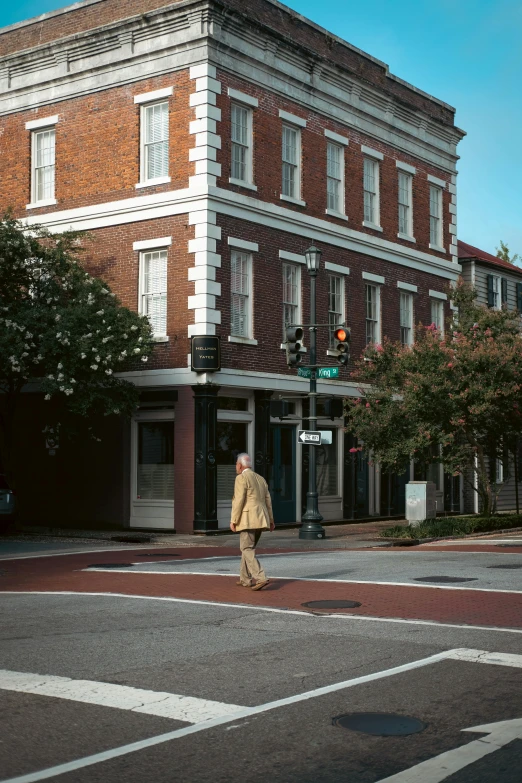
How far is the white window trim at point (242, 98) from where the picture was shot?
26.0 m

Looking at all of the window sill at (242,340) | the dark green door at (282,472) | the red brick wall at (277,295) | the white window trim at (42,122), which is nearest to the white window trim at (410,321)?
the red brick wall at (277,295)

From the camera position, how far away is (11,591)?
1360 centimetres

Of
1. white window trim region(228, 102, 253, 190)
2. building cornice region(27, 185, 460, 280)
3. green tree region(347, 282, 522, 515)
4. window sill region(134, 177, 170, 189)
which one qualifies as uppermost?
white window trim region(228, 102, 253, 190)

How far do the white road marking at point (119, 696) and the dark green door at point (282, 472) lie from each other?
63.8ft

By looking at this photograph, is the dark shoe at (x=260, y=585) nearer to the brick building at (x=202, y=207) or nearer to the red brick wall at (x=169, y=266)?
the brick building at (x=202, y=207)

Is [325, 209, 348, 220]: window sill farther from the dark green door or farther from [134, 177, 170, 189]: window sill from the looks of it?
the dark green door

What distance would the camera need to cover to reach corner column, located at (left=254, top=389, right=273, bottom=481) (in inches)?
1044

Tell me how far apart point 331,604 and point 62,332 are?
40.7ft

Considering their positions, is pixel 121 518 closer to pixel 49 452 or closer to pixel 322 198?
pixel 49 452

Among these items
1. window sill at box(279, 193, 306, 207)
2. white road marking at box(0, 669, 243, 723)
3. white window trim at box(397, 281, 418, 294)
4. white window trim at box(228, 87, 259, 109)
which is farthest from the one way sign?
white road marking at box(0, 669, 243, 723)

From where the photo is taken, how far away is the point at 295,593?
42.1 feet

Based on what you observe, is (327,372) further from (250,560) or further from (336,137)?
(250,560)

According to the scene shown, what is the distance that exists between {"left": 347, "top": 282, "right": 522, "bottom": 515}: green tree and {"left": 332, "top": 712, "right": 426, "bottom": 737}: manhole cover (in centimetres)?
1826

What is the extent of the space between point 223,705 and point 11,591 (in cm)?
735
